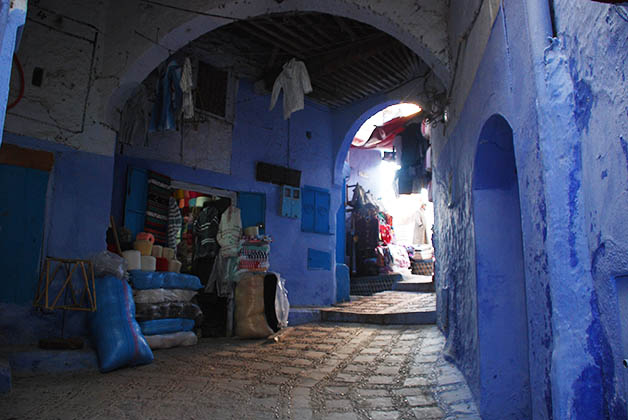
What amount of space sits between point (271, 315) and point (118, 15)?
4.70 metres

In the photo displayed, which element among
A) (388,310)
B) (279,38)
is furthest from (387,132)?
(388,310)

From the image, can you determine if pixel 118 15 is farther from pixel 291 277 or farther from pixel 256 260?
pixel 291 277

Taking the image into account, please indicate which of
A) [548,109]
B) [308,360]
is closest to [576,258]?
[548,109]

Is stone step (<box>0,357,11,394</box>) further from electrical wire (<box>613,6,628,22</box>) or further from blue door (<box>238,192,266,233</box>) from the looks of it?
blue door (<box>238,192,266,233</box>)

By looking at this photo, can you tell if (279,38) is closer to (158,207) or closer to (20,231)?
(158,207)

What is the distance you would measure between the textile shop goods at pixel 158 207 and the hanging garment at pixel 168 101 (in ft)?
3.40

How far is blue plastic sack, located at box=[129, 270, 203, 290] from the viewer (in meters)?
5.83

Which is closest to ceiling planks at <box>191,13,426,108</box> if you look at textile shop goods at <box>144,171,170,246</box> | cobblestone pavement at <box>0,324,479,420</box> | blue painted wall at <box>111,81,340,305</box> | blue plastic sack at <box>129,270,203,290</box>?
blue painted wall at <box>111,81,340,305</box>

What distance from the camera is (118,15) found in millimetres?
5672

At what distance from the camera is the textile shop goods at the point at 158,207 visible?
697 cm

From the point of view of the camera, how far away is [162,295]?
6.09 m

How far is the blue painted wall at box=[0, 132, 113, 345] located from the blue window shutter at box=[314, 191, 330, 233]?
186 inches

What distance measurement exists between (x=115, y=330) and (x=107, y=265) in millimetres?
889

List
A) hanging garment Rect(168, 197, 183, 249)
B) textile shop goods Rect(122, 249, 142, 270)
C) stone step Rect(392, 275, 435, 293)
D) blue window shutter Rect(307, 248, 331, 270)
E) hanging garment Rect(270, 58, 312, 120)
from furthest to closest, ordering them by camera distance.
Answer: stone step Rect(392, 275, 435, 293) < blue window shutter Rect(307, 248, 331, 270) < hanging garment Rect(168, 197, 183, 249) < hanging garment Rect(270, 58, 312, 120) < textile shop goods Rect(122, 249, 142, 270)
